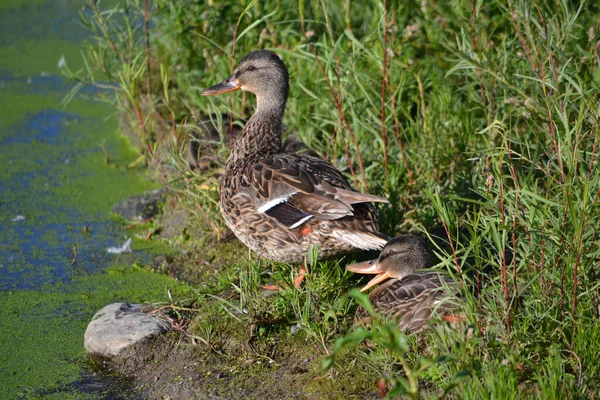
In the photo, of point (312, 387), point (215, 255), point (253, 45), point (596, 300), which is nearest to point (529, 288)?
point (596, 300)

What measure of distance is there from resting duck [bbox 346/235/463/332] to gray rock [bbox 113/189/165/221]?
2500 millimetres

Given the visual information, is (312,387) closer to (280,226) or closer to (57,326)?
(280,226)

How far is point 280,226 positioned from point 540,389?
5.82 feet

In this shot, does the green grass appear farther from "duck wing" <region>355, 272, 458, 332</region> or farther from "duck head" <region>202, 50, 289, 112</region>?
"duck head" <region>202, 50, 289, 112</region>

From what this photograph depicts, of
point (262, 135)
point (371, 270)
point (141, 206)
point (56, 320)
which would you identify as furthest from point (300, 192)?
point (141, 206)

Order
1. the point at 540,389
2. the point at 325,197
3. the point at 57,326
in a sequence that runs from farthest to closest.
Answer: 1. the point at 57,326
2. the point at 325,197
3. the point at 540,389

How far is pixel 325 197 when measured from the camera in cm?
473

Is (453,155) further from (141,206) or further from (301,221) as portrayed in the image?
(141,206)

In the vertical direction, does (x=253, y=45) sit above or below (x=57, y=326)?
above

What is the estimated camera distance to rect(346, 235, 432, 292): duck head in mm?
4621

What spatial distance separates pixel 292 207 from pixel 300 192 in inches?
3.8

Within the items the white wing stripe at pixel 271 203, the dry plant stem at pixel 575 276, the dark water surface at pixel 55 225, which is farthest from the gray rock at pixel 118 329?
the dry plant stem at pixel 575 276

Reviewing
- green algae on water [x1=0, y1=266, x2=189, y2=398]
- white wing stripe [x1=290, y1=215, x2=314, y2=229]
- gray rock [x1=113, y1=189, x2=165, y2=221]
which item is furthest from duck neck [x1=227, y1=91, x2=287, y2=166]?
gray rock [x1=113, y1=189, x2=165, y2=221]

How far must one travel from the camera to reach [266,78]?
568 centimetres
